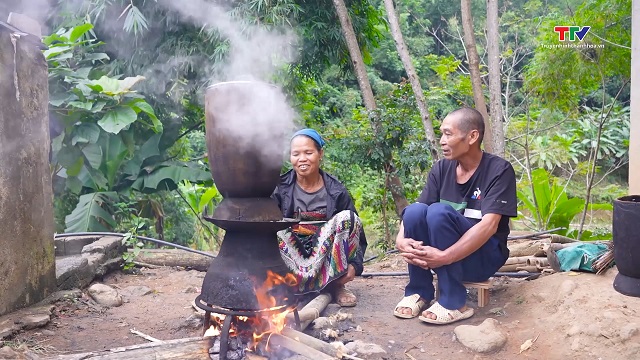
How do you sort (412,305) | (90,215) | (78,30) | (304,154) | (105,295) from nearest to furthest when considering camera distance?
(412,305) < (304,154) < (105,295) < (78,30) < (90,215)

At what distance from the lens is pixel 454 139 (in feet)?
11.6

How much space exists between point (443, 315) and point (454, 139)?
1151 mm

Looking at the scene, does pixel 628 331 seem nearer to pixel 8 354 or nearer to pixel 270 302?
pixel 270 302

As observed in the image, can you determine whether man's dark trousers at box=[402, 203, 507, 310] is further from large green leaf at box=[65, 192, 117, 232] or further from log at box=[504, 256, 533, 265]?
large green leaf at box=[65, 192, 117, 232]

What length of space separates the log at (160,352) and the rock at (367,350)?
0.82 m

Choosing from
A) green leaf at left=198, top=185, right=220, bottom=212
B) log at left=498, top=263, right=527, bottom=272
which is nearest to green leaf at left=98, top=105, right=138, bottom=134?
green leaf at left=198, top=185, right=220, bottom=212

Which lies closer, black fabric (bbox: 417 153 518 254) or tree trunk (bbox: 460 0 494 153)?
black fabric (bbox: 417 153 518 254)

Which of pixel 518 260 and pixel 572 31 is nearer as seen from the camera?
pixel 518 260

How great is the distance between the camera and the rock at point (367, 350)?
3.03 metres

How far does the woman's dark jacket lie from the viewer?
13.3ft

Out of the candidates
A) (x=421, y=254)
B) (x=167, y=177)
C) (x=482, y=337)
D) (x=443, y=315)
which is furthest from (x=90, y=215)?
(x=482, y=337)

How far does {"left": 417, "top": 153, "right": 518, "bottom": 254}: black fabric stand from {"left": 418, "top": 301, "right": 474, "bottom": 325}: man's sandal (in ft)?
1.76

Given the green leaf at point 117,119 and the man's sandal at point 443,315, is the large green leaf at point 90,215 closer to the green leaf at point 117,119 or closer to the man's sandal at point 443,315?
the green leaf at point 117,119

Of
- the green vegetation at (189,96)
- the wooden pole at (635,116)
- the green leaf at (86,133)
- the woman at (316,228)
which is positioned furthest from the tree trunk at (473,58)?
the green leaf at (86,133)
